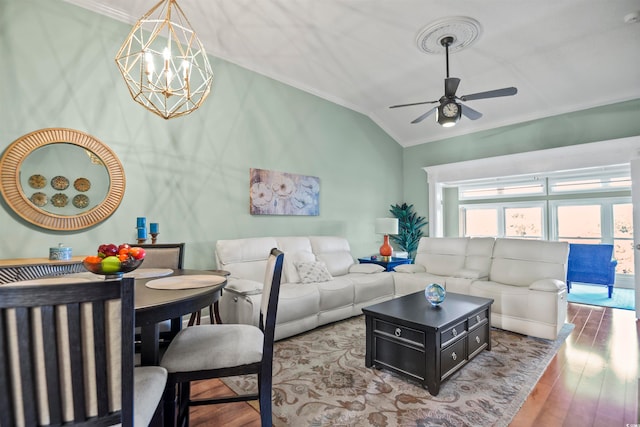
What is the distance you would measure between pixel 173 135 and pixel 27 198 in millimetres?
1424

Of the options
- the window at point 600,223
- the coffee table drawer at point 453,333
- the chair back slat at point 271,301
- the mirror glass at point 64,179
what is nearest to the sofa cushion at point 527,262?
the coffee table drawer at point 453,333

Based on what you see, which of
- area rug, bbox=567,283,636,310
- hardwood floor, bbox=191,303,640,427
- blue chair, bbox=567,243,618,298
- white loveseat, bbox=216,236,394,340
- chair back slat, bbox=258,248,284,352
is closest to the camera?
chair back slat, bbox=258,248,284,352

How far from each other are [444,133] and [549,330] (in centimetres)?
401

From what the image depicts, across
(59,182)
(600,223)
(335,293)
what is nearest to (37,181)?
(59,182)

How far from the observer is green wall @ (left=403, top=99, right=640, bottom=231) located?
4.42m

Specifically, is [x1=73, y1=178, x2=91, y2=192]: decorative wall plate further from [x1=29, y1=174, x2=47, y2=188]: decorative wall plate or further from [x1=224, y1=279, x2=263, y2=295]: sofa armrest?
[x1=224, y1=279, x2=263, y2=295]: sofa armrest

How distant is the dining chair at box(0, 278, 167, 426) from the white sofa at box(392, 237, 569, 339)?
363 centimetres

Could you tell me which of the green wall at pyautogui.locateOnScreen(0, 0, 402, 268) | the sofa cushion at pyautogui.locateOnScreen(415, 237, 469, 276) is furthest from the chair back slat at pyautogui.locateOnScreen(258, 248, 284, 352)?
the sofa cushion at pyautogui.locateOnScreen(415, 237, 469, 276)

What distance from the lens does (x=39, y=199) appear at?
277cm

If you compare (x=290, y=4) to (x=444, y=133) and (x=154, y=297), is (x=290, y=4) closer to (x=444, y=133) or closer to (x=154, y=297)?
(x=154, y=297)

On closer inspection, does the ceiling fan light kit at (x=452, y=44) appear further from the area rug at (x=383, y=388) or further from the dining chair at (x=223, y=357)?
the dining chair at (x=223, y=357)

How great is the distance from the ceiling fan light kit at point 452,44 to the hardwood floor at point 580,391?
8.23ft

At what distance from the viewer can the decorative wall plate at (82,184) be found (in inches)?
116

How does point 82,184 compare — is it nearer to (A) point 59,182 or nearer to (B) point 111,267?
(A) point 59,182
